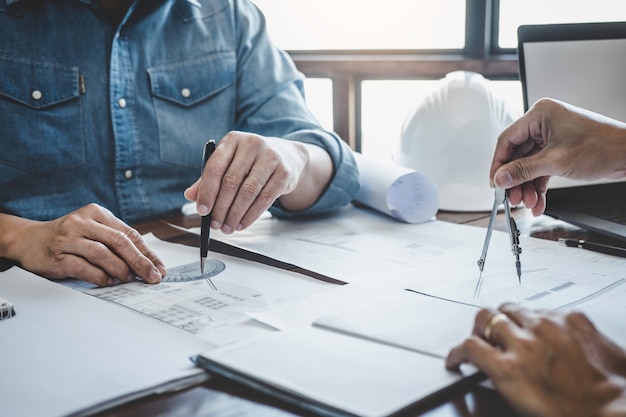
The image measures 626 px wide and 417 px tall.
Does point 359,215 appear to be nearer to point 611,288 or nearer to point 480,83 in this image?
point 480,83

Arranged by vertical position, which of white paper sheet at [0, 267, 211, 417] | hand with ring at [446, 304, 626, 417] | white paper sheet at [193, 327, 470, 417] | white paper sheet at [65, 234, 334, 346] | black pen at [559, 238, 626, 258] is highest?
hand with ring at [446, 304, 626, 417]

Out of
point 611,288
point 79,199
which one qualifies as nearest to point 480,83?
point 611,288

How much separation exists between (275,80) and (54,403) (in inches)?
39.5

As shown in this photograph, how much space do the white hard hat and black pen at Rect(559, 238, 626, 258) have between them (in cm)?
30

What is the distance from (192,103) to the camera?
1.45m

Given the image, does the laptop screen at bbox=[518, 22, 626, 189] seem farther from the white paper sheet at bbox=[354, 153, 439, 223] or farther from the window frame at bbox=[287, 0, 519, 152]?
the window frame at bbox=[287, 0, 519, 152]

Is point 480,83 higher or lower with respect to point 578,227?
higher

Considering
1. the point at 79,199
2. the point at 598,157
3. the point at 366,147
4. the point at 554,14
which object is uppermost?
the point at 554,14

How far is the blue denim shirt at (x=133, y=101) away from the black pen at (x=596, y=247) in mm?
421

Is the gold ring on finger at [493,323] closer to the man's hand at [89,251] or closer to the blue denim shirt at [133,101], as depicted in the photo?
the man's hand at [89,251]

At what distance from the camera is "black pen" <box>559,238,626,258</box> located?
102cm

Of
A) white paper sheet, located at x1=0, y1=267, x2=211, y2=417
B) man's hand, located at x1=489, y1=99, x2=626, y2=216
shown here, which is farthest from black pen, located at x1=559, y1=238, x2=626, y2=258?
white paper sheet, located at x1=0, y1=267, x2=211, y2=417

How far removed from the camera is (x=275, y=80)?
58.3 inches

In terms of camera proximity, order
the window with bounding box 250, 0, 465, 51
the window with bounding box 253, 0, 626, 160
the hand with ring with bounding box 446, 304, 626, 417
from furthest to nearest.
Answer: the window with bounding box 250, 0, 465, 51 < the window with bounding box 253, 0, 626, 160 < the hand with ring with bounding box 446, 304, 626, 417
